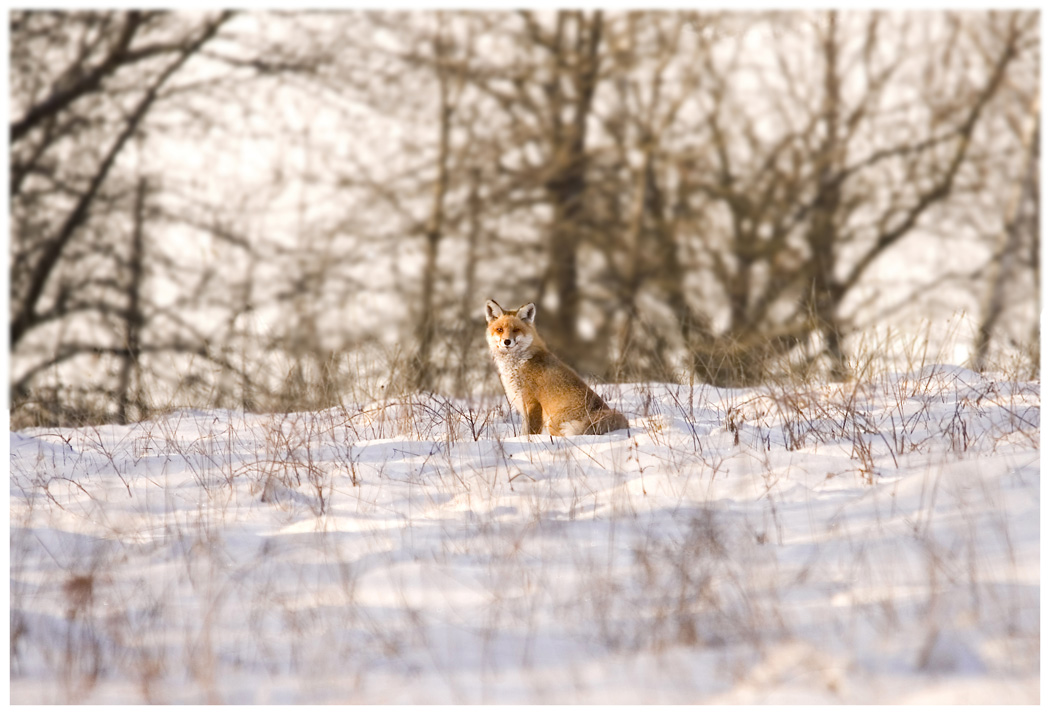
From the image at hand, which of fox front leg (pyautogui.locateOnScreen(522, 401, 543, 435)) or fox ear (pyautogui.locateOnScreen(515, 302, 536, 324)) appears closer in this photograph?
fox front leg (pyautogui.locateOnScreen(522, 401, 543, 435))

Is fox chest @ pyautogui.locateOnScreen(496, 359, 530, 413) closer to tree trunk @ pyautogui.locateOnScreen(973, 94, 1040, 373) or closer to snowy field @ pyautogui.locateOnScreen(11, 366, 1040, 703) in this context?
snowy field @ pyautogui.locateOnScreen(11, 366, 1040, 703)

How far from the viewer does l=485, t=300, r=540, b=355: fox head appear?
8312 millimetres

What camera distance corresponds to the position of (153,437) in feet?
25.2

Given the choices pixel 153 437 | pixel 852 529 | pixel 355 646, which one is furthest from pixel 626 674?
pixel 153 437

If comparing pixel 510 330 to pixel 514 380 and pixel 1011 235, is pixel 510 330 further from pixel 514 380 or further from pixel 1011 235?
pixel 1011 235

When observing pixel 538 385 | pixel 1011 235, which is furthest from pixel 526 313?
pixel 1011 235

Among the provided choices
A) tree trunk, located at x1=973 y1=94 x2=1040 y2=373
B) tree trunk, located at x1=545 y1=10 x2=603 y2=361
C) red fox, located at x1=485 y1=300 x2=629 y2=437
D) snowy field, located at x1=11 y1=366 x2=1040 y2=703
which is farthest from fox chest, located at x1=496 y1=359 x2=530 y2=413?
tree trunk, located at x1=973 y1=94 x2=1040 y2=373

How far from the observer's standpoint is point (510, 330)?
8344 mm

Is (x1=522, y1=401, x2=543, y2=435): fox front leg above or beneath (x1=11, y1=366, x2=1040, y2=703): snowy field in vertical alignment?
above

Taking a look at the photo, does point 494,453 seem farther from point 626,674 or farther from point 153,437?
point 153,437

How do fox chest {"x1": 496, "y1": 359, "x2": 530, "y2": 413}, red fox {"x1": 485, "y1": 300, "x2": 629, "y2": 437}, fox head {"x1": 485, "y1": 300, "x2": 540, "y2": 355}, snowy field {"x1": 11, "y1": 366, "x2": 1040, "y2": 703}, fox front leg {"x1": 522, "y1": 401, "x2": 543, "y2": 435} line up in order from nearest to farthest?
snowy field {"x1": 11, "y1": 366, "x2": 1040, "y2": 703}
red fox {"x1": 485, "y1": 300, "x2": 629, "y2": 437}
fox front leg {"x1": 522, "y1": 401, "x2": 543, "y2": 435}
fox chest {"x1": 496, "y1": 359, "x2": 530, "y2": 413}
fox head {"x1": 485, "y1": 300, "x2": 540, "y2": 355}

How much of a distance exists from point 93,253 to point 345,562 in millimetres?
18841

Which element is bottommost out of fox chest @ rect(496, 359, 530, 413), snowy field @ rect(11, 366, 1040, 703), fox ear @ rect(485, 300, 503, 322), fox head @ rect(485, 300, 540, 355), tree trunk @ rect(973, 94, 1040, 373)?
snowy field @ rect(11, 366, 1040, 703)

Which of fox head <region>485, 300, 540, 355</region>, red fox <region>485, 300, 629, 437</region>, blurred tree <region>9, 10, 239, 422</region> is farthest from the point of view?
blurred tree <region>9, 10, 239, 422</region>
